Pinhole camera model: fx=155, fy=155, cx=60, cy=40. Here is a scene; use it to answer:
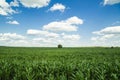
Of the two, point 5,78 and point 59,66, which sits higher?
point 59,66

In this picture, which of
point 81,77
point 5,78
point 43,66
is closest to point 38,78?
point 43,66

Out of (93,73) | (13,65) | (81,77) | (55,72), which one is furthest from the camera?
(13,65)

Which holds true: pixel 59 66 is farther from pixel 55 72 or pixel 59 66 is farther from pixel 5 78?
pixel 5 78

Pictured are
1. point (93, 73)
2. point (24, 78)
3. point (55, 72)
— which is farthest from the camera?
point (55, 72)

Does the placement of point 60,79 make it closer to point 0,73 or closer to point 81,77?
point 81,77

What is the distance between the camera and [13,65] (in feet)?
36.1

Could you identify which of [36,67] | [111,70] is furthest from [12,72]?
[111,70]

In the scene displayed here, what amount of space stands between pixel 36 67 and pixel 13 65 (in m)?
2.16

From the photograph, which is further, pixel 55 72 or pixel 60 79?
pixel 55 72

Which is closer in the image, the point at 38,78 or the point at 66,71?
the point at 38,78

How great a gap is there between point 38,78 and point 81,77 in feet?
9.28

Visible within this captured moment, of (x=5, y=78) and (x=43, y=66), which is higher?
(x=43, y=66)

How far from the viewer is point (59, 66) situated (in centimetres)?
974

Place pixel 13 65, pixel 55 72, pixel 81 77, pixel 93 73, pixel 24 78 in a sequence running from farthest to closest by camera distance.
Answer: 1. pixel 13 65
2. pixel 55 72
3. pixel 93 73
4. pixel 24 78
5. pixel 81 77
